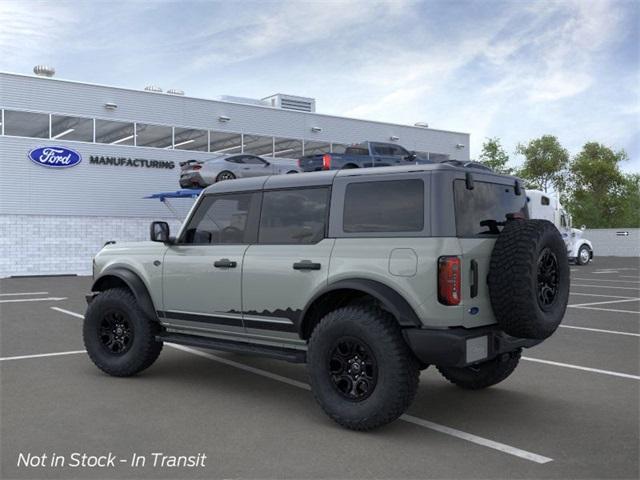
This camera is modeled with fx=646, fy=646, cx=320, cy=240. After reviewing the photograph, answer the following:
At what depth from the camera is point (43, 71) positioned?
88.2 feet

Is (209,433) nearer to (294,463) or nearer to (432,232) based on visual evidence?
(294,463)

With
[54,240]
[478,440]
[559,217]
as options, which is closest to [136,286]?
[478,440]

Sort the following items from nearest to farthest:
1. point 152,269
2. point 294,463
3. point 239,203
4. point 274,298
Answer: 1. point 294,463
2. point 274,298
3. point 239,203
4. point 152,269

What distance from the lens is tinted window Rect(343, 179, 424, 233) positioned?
4.91 metres

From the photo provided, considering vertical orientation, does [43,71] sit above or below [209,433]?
above

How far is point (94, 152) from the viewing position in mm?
27219

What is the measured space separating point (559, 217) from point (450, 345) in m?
25.3

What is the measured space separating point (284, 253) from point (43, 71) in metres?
25.2

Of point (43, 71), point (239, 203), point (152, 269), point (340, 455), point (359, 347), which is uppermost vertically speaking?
point (43, 71)

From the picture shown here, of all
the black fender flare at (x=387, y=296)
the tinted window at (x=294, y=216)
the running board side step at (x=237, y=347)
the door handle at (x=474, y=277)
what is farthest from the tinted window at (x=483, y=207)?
the running board side step at (x=237, y=347)

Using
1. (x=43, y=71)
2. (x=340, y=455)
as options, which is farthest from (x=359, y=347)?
(x=43, y=71)

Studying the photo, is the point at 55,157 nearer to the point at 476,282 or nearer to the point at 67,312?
the point at 67,312

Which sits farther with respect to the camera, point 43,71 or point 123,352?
point 43,71

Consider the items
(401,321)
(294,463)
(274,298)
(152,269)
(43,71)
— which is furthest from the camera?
(43,71)
